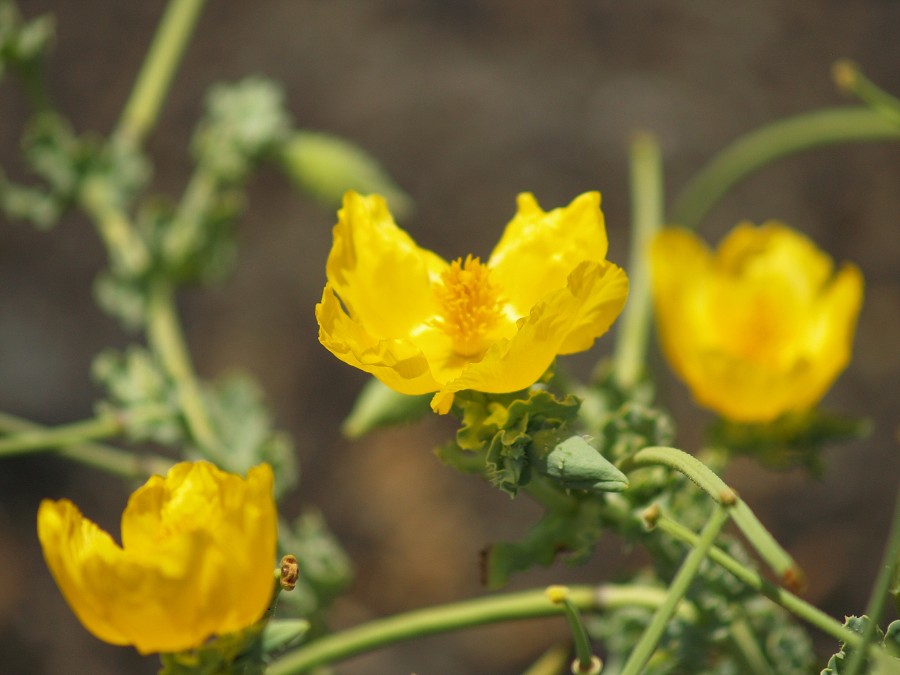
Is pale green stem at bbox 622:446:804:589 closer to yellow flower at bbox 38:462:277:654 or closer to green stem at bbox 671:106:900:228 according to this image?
yellow flower at bbox 38:462:277:654

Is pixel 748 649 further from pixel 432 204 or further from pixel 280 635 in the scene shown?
pixel 432 204

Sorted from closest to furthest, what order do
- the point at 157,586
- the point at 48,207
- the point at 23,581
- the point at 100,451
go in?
the point at 157,586 < the point at 100,451 < the point at 48,207 < the point at 23,581

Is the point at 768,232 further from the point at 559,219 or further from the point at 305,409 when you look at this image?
the point at 305,409

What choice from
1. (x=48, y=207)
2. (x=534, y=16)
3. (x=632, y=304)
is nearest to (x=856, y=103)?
(x=534, y=16)

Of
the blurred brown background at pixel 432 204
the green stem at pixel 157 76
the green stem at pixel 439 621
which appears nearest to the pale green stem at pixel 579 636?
the green stem at pixel 439 621

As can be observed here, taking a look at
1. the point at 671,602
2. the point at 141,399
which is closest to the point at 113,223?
the point at 141,399

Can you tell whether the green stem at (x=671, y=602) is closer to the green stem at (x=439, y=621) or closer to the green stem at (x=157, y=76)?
the green stem at (x=439, y=621)
